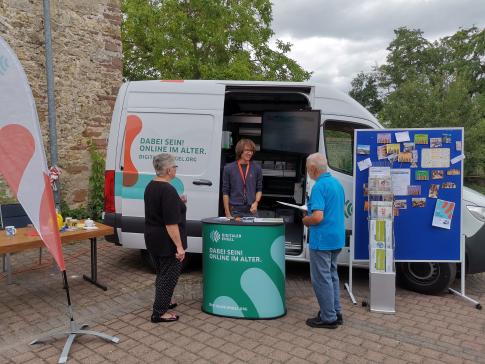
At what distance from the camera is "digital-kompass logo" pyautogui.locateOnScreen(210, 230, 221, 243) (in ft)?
13.5

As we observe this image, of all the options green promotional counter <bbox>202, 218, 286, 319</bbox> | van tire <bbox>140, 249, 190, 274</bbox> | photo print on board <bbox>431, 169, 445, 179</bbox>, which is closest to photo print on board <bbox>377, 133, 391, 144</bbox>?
photo print on board <bbox>431, 169, 445, 179</bbox>

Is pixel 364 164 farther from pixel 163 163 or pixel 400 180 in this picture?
pixel 163 163

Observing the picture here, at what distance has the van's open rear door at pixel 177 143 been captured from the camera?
17.2ft

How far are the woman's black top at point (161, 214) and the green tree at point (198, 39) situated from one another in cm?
1116

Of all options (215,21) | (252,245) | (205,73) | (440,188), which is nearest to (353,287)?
(440,188)

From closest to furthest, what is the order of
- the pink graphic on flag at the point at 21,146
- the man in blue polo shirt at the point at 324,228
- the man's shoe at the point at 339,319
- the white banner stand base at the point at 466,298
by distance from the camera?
the pink graphic on flag at the point at 21,146, the man in blue polo shirt at the point at 324,228, the man's shoe at the point at 339,319, the white banner stand base at the point at 466,298

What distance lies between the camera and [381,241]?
15.0 ft

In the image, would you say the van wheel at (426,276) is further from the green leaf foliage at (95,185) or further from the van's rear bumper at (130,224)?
the green leaf foliage at (95,185)

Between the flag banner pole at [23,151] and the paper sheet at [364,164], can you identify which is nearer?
the flag banner pole at [23,151]

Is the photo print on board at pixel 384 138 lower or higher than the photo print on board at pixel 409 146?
higher

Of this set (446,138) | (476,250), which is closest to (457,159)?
(446,138)

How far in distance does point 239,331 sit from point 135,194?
2.31 metres

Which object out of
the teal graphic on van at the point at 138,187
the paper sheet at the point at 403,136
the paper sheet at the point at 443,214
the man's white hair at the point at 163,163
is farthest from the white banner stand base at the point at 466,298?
the man's white hair at the point at 163,163

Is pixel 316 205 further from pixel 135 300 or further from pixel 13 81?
pixel 13 81
